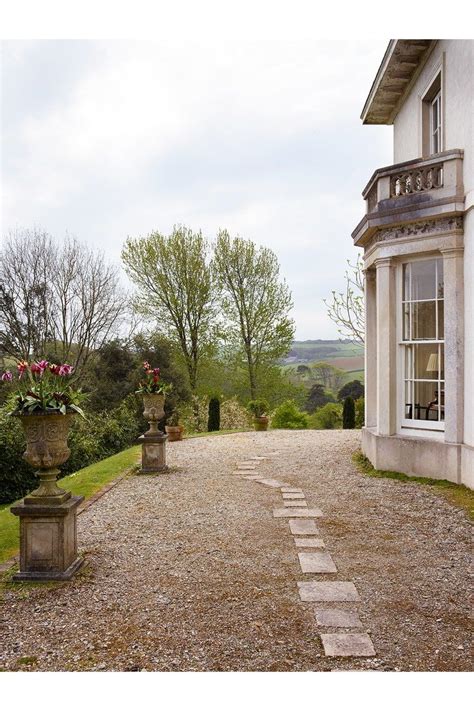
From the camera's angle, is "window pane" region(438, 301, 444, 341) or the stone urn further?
the stone urn

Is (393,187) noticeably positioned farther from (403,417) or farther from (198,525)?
(198,525)

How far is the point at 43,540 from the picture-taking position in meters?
4.07

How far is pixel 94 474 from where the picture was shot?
342 inches

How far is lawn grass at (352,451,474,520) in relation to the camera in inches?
244

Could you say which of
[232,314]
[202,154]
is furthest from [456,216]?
[232,314]

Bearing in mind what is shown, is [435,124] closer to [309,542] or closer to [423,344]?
[423,344]

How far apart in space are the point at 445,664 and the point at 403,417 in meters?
5.47

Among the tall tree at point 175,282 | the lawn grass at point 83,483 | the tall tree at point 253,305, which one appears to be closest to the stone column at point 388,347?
the lawn grass at point 83,483

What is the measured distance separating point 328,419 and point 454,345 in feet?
44.0

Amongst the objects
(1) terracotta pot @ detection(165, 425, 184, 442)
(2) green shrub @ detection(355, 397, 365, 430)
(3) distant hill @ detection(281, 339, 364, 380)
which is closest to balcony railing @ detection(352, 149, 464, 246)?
(1) terracotta pot @ detection(165, 425, 184, 442)

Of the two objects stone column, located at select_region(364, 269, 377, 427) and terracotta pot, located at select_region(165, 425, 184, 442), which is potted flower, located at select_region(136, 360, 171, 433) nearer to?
stone column, located at select_region(364, 269, 377, 427)

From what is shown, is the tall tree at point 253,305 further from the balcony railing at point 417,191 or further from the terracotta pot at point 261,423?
the balcony railing at point 417,191

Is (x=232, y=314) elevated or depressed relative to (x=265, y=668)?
elevated

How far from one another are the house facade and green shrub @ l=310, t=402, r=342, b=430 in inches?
447
